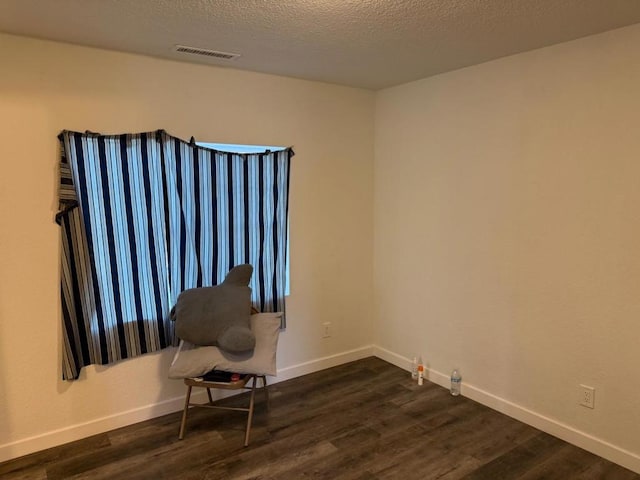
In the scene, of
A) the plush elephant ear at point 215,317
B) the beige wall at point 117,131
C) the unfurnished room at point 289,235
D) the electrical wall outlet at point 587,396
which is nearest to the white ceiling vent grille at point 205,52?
the unfurnished room at point 289,235

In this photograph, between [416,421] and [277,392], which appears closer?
[416,421]

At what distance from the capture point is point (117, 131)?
270 cm

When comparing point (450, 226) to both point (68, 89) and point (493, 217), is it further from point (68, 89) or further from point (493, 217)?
point (68, 89)

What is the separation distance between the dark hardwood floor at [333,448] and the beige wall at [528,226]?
0.82 ft

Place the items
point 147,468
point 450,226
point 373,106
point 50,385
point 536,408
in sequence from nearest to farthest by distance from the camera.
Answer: point 147,468, point 50,385, point 536,408, point 450,226, point 373,106

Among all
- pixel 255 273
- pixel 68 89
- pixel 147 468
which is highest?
pixel 68 89

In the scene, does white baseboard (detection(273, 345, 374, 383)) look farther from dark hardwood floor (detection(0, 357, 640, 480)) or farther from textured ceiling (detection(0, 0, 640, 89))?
textured ceiling (detection(0, 0, 640, 89))

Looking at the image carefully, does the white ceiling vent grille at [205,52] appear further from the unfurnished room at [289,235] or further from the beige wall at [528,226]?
the beige wall at [528,226]

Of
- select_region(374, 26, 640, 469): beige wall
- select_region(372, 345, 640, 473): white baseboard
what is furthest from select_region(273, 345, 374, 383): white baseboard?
select_region(372, 345, 640, 473): white baseboard

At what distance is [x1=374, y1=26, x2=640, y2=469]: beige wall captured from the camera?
2.38 metres

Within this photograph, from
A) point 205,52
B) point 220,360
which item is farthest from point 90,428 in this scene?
point 205,52

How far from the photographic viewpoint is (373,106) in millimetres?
3807

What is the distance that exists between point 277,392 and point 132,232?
1.53 m

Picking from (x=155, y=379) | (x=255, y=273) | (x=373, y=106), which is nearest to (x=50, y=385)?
(x=155, y=379)
